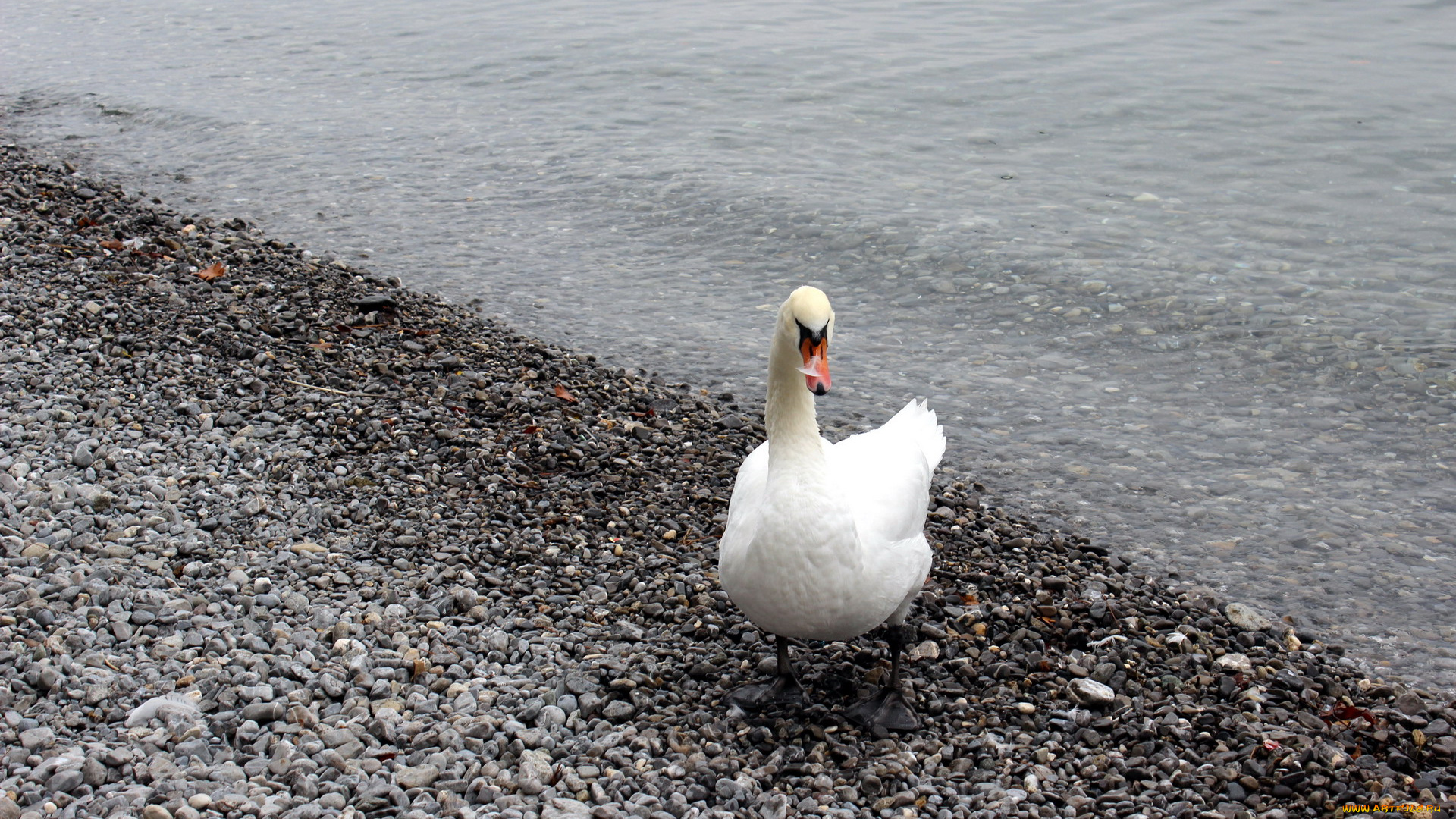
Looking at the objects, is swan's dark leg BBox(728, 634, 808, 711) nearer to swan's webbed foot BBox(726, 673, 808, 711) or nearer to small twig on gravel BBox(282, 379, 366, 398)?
swan's webbed foot BBox(726, 673, 808, 711)

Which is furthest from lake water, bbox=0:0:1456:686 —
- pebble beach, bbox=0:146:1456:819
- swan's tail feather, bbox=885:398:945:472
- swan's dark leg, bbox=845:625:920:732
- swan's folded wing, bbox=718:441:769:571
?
swan's folded wing, bbox=718:441:769:571

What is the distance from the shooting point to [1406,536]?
6539mm

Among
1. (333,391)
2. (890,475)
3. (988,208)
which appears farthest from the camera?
(988,208)

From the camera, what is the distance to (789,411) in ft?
15.0

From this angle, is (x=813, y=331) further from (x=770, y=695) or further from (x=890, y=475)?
(x=770, y=695)

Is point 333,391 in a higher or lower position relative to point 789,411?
lower

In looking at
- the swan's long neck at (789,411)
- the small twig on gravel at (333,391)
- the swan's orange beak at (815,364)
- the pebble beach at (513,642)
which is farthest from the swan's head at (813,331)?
the small twig on gravel at (333,391)

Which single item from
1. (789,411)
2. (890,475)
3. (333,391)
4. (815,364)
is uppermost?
(815,364)

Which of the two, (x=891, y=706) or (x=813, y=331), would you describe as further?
(x=891, y=706)

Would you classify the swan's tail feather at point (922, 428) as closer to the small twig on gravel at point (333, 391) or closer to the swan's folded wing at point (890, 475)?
the swan's folded wing at point (890, 475)

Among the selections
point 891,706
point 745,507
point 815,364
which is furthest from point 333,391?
point 891,706

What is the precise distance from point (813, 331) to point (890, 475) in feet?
2.79

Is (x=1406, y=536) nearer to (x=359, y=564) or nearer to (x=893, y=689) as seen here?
(x=893, y=689)

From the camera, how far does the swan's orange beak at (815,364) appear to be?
429 cm
